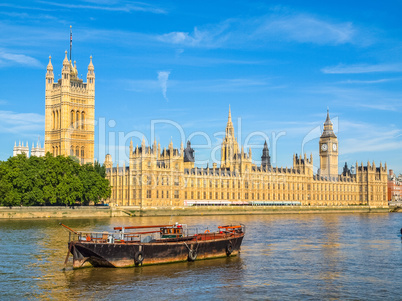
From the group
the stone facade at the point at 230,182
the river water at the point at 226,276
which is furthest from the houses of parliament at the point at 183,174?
the river water at the point at 226,276

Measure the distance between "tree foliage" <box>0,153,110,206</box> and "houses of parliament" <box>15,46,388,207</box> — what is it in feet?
66.9

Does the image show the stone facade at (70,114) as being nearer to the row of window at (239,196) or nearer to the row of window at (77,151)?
the row of window at (77,151)

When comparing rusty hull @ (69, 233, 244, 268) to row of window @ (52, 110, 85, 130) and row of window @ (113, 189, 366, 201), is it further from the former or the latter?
row of window @ (52, 110, 85, 130)

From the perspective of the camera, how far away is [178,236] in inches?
1751

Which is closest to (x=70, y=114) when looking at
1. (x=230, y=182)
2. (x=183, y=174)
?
(x=183, y=174)

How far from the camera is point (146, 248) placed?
40.2 meters

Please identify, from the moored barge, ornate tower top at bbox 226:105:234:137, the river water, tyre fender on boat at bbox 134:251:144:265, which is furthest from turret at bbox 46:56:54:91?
tyre fender on boat at bbox 134:251:144:265

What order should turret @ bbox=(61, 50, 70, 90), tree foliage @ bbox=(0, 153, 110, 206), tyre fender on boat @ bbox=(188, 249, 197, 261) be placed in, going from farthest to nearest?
turret @ bbox=(61, 50, 70, 90), tree foliage @ bbox=(0, 153, 110, 206), tyre fender on boat @ bbox=(188, 249, 197, 261)

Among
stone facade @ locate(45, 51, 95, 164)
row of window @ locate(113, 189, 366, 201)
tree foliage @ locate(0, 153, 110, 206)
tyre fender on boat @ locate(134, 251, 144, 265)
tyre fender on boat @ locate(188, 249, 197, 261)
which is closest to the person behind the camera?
tyre fender on boat @ locate(134, 251, 144, 265)

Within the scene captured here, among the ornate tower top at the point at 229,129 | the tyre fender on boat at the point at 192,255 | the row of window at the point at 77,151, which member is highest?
the ornate tower top at the point at 229,129

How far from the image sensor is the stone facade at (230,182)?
126 meters

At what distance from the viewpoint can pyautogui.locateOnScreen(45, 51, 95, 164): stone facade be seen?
149500 mm

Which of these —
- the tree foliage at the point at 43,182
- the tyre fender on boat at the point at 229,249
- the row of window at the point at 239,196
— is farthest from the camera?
the row of window at the point at 239,196

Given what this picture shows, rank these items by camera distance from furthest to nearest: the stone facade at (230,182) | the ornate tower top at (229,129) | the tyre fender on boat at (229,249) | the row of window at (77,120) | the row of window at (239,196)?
the ornate tower top at (229,129), the row of window at (77,120), the row of window at (239,196), the stone facade at (230,182), the tyre fender on boat at (229,249)
